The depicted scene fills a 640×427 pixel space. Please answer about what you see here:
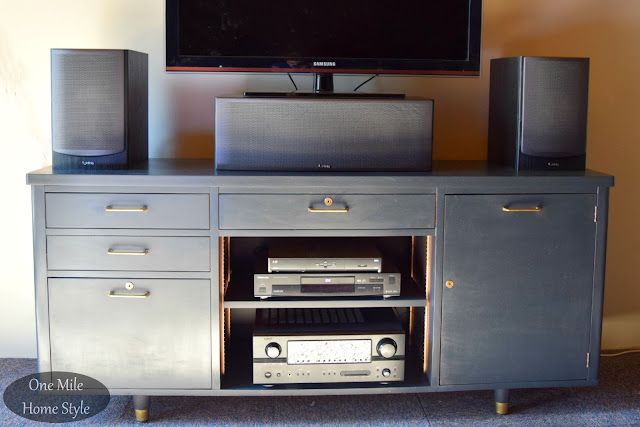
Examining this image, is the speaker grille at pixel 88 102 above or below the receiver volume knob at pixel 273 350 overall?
above

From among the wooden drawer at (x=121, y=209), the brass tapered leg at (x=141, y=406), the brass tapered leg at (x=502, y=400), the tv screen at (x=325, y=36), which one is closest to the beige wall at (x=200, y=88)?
the tv screen at (x=325, y=36)

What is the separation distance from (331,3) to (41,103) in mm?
989

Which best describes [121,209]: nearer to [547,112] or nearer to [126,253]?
[126,253]

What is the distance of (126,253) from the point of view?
1978 millimetres

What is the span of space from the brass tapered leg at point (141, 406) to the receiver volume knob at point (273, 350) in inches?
14.3

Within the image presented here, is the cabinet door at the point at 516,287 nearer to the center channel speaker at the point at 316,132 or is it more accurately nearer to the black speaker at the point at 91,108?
the center channel speaker at the point at 316,132

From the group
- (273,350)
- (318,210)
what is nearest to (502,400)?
(273,350)

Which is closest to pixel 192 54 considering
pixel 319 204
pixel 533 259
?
pixel 319 204

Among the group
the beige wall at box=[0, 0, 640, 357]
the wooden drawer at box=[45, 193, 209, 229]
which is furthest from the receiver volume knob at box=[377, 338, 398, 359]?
the beige wall at box=[0, 0, 640, 357]

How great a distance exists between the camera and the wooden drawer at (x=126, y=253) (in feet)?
6.48

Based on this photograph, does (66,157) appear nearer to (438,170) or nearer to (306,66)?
(306,66)

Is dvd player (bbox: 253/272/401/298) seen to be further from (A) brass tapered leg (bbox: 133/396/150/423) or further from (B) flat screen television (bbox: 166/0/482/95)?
(B) flat screen television (bbox: 166/0/482/95)

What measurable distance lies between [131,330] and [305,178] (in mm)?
618

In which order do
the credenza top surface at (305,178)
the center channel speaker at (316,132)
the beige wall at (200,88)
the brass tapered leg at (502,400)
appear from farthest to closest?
the beige wall at (200,88) → the brass tapered leg at (502,400) → the center channel speaker at (316,132) → the credenza top surface at (305,178)
